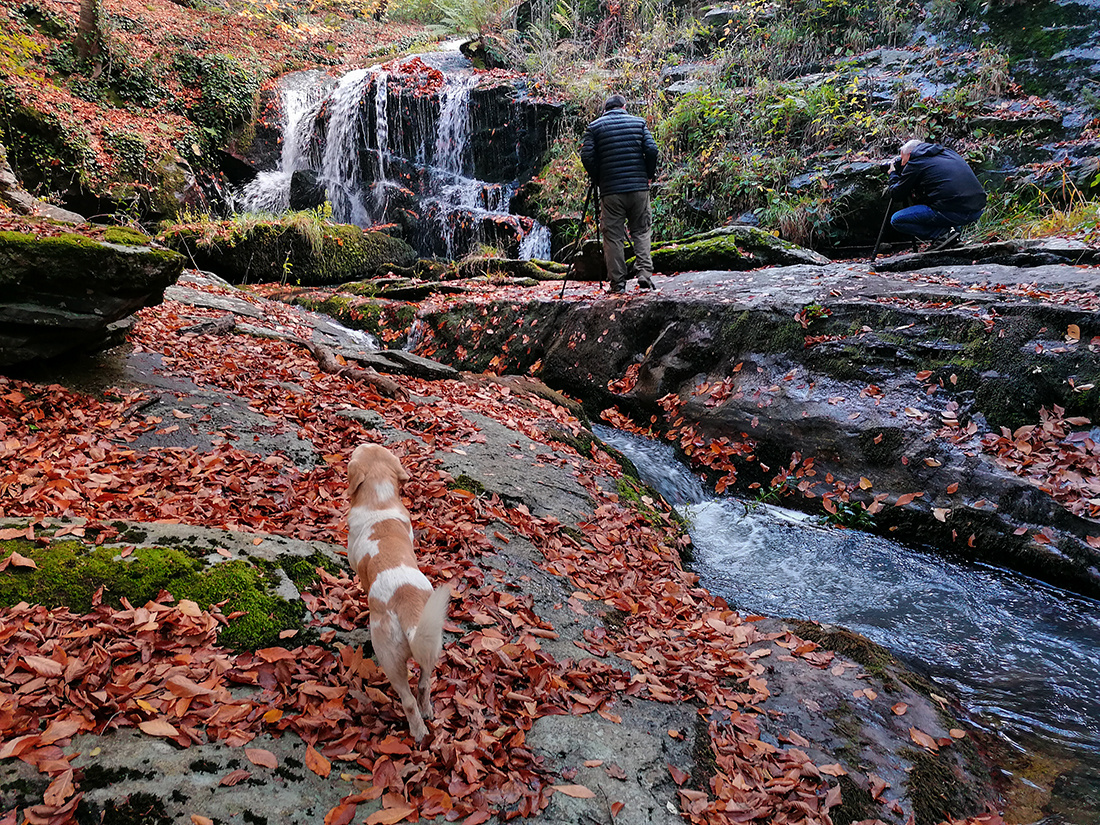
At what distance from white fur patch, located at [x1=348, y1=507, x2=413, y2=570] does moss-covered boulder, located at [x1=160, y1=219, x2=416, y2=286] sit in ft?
37.9

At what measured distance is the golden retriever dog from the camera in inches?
81.1

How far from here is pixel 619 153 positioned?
8.84 meters

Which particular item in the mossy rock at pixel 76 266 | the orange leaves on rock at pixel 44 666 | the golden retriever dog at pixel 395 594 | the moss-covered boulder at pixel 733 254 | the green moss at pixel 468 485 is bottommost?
the green moss at pixel 468 485

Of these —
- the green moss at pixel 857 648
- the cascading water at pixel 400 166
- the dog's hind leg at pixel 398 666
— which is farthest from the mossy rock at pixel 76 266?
the cascading water at pixel 400 166

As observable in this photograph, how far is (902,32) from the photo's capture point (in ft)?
49.5

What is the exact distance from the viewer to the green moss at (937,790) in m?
2.72

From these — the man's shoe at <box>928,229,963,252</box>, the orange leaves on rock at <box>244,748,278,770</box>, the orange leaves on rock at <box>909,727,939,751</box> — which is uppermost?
the man's shoe at <box>928,229,963,252</box>

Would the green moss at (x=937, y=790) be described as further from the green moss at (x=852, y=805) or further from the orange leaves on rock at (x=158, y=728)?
the orange leaves on rock at (x=158, y=728)

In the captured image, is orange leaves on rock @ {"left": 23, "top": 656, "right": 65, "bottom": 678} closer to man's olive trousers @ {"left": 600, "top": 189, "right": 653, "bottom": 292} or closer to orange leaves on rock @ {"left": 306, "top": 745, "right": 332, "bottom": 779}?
orange leaves on rock @ {"left": 306, "top": 745, "right": 332, "bottom": 779}

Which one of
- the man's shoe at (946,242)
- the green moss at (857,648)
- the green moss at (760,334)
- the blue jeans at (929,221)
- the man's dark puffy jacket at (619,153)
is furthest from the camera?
the man's shoe at (946,242)

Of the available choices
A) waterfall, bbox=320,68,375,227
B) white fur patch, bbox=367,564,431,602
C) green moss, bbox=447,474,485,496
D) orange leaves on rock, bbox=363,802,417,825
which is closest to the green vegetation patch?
waterfall, bbox=320,68,375,227

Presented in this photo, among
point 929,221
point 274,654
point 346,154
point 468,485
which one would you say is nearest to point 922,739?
point 468,485

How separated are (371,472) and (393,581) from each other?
2.30 ft

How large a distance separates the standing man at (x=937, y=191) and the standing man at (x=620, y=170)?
163 inches
